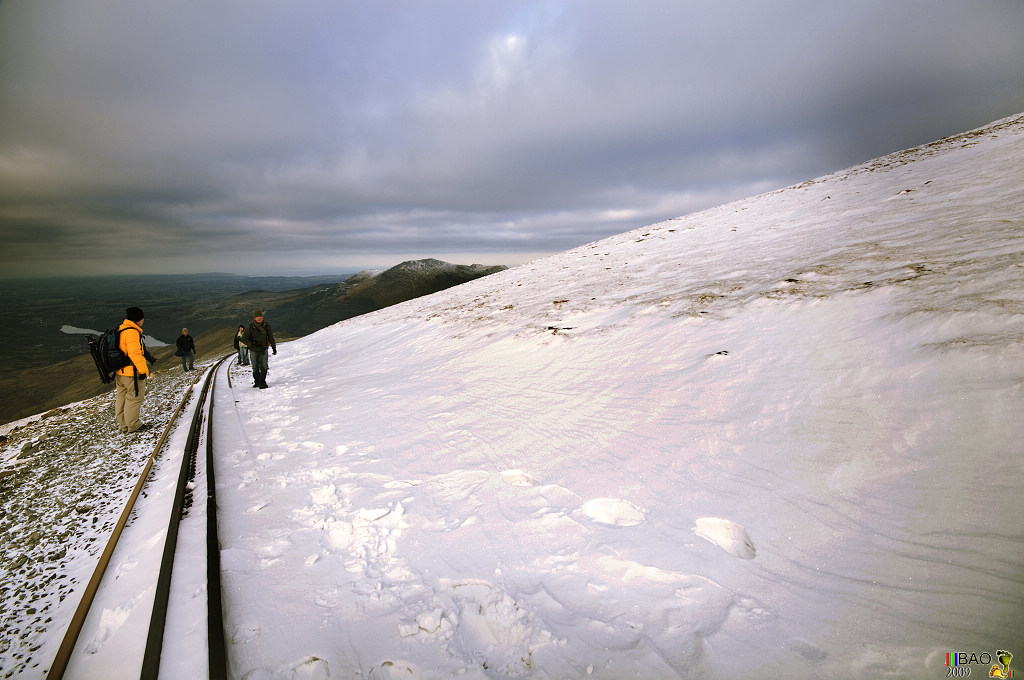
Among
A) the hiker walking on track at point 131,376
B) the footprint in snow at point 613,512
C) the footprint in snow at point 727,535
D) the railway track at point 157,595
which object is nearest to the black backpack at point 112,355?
the hiker walking on track at point 131,376

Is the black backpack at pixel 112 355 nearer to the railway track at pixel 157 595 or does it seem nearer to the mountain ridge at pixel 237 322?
the railway track at pixel 157 595

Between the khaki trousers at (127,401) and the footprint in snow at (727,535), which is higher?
the khaki trousers at (127,401)

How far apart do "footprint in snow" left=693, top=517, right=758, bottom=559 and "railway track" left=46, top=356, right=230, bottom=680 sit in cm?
337

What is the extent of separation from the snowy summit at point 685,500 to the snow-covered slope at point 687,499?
0.06 ft

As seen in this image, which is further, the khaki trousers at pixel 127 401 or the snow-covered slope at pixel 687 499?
the khaki trousers at pixel 127 401

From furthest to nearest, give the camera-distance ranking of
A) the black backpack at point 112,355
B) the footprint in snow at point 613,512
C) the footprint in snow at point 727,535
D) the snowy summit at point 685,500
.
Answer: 1. the black backpack at point 112,355
2. the footprint in snow at point 613,512
3. the footprint in snow at point 727,535
4. the snowy summit at point 685,500

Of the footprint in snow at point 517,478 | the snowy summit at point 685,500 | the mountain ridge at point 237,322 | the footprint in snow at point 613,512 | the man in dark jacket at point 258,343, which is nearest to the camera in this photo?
the snowy summit at point 685,500

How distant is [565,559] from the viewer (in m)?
2.81

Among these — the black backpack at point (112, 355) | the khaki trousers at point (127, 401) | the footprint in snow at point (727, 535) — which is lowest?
the footprint in snow at point (727, 535)

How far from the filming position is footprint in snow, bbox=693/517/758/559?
267 centimetres

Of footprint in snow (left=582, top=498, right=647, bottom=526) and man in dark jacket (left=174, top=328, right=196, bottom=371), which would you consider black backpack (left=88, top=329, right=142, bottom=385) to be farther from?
man in dark jacket (left=174, top=328, right=196, bottom=371)

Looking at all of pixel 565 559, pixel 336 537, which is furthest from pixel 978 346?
pixel 336 537

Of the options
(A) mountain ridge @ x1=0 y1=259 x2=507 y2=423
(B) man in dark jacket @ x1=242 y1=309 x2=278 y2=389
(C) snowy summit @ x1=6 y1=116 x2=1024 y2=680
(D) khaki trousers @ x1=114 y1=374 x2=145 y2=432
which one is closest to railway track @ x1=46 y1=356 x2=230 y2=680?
(C) snowy summit @ x1=6 y1=116 x2=1024 y2=680

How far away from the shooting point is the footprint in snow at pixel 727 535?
2.67m
